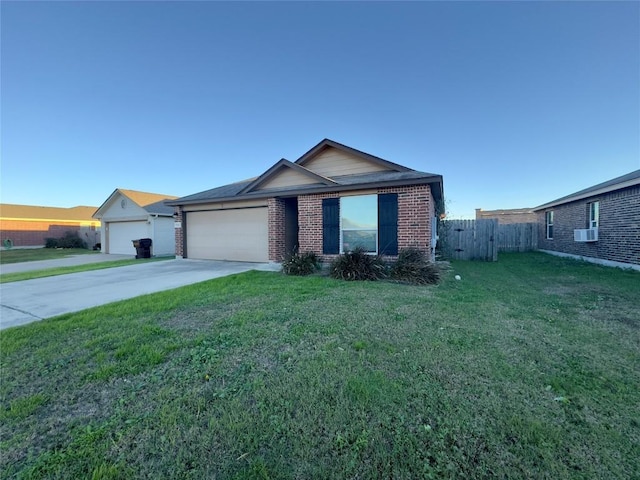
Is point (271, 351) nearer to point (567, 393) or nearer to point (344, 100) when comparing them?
point (567, 393)

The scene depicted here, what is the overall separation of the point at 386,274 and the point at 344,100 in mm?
9012

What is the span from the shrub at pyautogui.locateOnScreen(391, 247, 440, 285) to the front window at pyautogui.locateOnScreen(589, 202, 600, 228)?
945cm

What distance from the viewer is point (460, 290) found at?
6406 mm

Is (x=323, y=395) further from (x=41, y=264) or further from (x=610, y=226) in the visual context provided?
(x=41, y=264)

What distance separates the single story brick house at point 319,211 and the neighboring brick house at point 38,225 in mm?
19896

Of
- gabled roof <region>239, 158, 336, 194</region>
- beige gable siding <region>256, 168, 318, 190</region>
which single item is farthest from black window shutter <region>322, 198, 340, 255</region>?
beige gable siding <region>256, 168, 318, 190</region>

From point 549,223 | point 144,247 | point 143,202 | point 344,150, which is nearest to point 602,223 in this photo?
point 549,223

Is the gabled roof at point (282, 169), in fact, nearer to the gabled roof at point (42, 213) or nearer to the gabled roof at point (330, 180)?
the gabled roof at point (330, 180)

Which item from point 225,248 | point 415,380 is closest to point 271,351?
point 415,380

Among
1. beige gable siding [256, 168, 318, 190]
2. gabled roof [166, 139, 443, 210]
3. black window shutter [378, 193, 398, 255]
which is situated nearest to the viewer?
gabled roof [166, 139, 443, 210]

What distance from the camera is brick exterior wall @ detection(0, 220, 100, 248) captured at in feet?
82.0

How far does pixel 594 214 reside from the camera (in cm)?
1159

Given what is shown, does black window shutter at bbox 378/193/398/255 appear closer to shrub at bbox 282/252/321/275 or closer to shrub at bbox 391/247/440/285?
shrub at bbox 391/247/440/285

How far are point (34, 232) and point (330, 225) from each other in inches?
→ 1316
